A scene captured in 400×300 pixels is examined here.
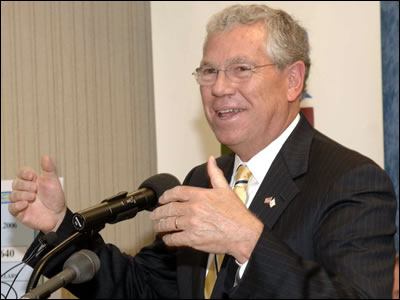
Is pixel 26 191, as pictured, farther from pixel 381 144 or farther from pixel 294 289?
pixel 381 144

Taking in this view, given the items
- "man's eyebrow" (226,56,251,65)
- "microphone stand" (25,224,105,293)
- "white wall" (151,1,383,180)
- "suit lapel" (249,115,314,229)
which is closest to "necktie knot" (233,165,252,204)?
"suit lapel" (249,115,314,229)

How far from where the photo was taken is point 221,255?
2221mm

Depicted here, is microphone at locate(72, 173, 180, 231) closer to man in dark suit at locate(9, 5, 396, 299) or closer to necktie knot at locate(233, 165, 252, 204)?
man in dark suit at locate(9, 5, 396, 299)

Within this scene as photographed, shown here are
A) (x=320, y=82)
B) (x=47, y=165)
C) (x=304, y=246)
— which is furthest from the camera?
(x=320, y=82)

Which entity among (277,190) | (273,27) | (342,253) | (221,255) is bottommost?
(221,255)

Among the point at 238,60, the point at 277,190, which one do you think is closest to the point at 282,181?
the point at 277,190

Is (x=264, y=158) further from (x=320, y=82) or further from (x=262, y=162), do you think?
(x=320, y=82)

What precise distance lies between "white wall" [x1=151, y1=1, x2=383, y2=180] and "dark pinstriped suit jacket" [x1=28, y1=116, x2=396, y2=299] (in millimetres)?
726

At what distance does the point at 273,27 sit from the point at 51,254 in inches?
48.4

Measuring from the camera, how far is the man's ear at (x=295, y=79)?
245 centimetres

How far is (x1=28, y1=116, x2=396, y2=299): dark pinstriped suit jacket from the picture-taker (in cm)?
167

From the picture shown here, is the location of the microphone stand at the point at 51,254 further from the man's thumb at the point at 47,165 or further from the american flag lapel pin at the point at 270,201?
the american flag lapel pin at the point at 270,201

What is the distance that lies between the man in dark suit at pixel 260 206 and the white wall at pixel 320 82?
54 cm

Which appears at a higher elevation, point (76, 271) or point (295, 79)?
point (295, 79)
